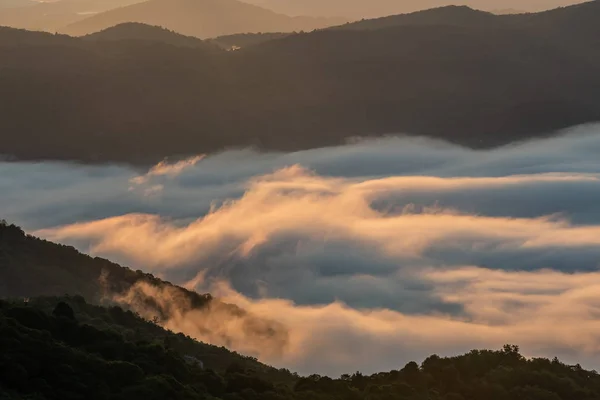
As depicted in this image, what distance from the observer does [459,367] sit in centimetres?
6481

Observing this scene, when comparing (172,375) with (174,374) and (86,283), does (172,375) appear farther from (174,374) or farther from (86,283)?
(86,283)

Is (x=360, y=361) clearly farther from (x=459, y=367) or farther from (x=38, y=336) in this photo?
(x=38, y=336)

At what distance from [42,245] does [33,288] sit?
63.2 feet

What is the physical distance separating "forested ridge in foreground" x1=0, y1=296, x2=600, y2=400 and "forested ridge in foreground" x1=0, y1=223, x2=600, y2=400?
2.1 inches

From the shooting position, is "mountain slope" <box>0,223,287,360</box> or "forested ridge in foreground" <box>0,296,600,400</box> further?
"mountain slope" <box>0,223,287,360</box>

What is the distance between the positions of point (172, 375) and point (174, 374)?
0.53 m

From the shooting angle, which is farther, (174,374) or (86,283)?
(86,283)

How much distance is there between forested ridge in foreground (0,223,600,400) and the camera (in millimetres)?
42281

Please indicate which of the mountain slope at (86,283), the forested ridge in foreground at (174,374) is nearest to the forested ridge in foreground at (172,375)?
the forested ridge in foreground at (174,374)

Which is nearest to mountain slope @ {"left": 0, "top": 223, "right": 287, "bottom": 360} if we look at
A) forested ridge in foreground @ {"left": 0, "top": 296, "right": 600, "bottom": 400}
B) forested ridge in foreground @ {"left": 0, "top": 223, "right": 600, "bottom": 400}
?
forested ridge in foreground @ {"left": 0, "top": 223, "right": 600, "bottom": 400}

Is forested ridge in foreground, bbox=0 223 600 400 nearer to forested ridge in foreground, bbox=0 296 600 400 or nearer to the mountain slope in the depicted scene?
forested ridge in foreground, bbox=0 296 600 400

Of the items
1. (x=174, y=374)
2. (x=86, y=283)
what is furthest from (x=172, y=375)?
(x=86, y=283)

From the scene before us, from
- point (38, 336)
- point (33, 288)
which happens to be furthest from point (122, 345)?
point (33, 288)

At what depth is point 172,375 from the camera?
49.0 metres
